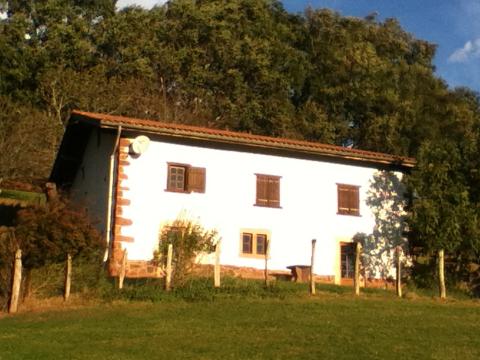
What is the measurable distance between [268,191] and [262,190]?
0.22 meters

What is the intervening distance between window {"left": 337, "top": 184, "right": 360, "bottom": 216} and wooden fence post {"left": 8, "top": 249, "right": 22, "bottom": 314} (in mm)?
12931

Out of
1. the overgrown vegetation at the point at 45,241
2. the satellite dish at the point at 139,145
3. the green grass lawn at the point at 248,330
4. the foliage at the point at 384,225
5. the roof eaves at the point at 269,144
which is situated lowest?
the green grass lawn at the point at 248,330

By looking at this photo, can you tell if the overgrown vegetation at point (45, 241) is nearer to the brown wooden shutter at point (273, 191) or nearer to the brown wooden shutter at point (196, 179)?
the brown wooden shutter at point (196, 179)

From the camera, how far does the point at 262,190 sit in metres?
24.7

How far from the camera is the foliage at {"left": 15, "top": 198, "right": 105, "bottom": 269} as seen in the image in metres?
16.2

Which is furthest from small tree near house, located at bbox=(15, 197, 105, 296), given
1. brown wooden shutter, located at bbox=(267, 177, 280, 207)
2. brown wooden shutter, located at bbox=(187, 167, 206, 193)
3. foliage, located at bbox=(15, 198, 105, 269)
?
brown wooden shutter, located at bbox=(267, 177, 280, 207)

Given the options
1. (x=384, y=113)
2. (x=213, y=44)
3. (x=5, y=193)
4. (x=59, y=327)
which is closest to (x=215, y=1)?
(x=213, y=44)

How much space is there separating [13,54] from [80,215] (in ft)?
98.8

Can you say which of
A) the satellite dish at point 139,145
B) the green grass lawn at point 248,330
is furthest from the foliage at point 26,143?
the green grass lawn at point 248,330

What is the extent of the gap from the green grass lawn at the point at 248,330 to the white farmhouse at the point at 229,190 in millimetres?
6291

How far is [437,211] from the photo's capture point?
23797 mm

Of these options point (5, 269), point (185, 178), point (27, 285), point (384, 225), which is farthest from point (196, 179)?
point (5, 269)

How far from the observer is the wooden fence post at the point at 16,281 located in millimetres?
15500

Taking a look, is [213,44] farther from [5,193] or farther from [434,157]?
[434,157]
